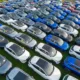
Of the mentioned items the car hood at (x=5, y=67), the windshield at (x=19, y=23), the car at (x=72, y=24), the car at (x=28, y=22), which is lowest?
the car at (x=72, y=24)

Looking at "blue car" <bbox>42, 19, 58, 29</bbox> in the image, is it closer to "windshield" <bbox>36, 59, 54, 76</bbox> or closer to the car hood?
"windshield" <bbox>36, 59, 54, 76</bbox>

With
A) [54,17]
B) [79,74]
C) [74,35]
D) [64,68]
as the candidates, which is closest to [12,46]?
[64,68]

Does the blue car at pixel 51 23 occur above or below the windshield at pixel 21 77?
below

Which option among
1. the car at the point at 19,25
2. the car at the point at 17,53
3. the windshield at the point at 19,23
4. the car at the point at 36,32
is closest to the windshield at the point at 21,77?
the car at the point at 17,53

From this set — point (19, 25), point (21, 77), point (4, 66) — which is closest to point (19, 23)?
point (19, 25)

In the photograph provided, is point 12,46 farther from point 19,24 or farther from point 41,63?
point 19,24

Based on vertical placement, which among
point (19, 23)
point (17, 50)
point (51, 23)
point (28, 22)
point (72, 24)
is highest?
point (17, 50)

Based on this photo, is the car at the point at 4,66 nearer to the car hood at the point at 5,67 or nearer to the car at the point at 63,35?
the car hood at the point at 5,67

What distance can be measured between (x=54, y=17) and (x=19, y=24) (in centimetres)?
783

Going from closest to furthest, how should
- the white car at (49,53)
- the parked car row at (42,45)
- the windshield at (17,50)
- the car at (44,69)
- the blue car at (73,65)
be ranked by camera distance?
1. the car at (44,69)
2. the parked car row at (42,45)
3. the blue car at (73,65)
4. the windshield at (17,50)
5. the white car at (49,53)

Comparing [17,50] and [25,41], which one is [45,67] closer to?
[17,50]

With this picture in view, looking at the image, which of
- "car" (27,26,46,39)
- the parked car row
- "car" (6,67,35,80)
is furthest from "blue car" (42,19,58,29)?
"car" (6,67,35,80)

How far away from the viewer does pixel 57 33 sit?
2181cm

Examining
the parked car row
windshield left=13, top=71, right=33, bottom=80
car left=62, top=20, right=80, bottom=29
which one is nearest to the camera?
windshield left=13, top=71, right=33, bottom=80
